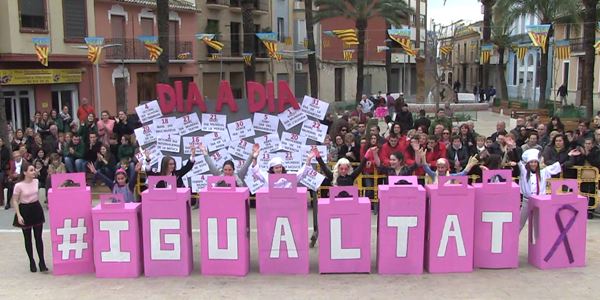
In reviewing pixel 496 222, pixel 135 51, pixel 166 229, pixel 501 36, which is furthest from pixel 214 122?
pixel 501 36

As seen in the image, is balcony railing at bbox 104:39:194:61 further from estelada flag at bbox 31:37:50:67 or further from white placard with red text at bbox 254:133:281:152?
white placard with red text at bbox 254:133:281:152

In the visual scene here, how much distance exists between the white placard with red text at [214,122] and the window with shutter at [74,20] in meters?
18.8

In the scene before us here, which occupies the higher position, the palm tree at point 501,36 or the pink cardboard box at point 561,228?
the palm tree at point 501,36

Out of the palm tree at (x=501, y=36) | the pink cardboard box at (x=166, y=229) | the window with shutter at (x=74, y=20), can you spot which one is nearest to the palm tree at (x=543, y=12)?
the palm tree at (x=501, y=36)

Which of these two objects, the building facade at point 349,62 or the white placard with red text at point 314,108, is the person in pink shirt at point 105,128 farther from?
the building facade at point 349,62

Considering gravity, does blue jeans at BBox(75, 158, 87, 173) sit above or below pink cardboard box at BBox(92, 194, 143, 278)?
above

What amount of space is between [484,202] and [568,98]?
130ft

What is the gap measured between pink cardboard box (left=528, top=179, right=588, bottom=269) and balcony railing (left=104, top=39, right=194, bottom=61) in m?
25.7

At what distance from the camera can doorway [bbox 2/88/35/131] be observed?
2570cm

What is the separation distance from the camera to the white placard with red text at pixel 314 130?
36.8 ft

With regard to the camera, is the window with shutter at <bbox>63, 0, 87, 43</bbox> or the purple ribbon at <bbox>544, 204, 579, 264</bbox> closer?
the purple ribbon at <bbox>544, 204, 579, 264</bbox>

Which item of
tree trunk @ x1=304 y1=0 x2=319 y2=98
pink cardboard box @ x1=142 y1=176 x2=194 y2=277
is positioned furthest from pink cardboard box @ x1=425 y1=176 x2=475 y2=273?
tree trunk @ x1=304 y1=0 x2=319 y2=98

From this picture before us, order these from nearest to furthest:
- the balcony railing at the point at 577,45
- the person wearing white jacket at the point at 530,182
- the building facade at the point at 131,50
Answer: the person wearing white jacket at the point at 530,182, the building facade at the point at 131,50, the balcony railing at the point at 577,45

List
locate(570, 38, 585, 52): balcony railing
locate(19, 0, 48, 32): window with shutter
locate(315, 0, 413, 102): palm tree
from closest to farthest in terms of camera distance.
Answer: locate(19, 0, 48, 32): window with shutter
locate(315, 0, 413, 102): palm tree
locate(570, 38, 585, 52): balcony railing
